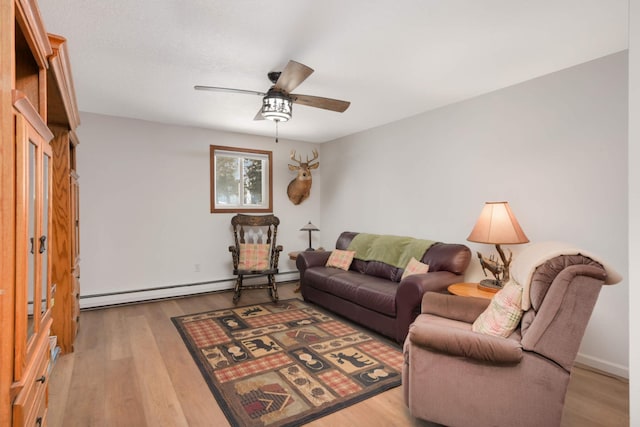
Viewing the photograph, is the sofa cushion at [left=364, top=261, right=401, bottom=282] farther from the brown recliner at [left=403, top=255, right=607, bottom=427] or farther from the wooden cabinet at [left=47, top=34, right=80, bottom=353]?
the wooden cabinet at [left=47, top=34, right=80, bottom=353]

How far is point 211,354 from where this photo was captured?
2.80 meters

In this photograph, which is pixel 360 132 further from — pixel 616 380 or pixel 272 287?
pixel 616 380

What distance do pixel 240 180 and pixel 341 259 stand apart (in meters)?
2.14

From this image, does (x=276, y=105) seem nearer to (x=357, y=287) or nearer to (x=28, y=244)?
(x=28, y=244)

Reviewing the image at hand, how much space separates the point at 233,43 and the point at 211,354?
2.51m

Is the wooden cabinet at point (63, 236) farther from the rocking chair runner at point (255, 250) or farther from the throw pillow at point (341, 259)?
the throw pillow at point (341, 259)

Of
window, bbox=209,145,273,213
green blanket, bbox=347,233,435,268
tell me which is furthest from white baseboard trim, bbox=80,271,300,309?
green blanket, bbox=347,233,435,268

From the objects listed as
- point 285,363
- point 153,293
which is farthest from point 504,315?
point 153,293

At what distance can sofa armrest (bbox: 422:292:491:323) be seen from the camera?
2145mm

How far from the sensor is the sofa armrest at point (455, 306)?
214 cm

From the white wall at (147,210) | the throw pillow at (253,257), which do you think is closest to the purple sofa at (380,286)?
the throw pillow at (253,257)

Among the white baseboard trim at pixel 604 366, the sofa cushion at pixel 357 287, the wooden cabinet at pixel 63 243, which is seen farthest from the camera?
the sofa cushion at pixel 357 287

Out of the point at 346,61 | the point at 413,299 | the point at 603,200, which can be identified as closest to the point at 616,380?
the point at 603,200

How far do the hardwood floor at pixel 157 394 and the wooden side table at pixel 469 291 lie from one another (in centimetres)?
80
